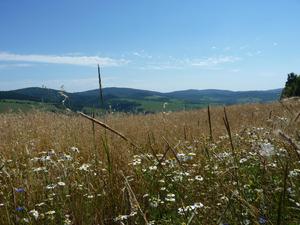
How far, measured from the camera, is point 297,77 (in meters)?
57.0

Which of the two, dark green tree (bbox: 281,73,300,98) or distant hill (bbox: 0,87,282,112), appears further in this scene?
dark green tree (bbox: 281,73,300,98)

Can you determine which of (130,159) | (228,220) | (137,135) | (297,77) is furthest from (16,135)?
(297,77)

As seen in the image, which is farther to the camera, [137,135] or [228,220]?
[137,135]

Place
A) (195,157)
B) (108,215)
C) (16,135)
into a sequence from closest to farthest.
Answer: (108,215), (195,157), (16,135)

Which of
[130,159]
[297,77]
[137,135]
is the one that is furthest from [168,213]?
[297,77]

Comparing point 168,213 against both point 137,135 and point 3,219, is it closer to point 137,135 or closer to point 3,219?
point 3,219

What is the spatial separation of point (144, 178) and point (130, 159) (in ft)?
1.73

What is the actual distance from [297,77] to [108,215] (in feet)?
193

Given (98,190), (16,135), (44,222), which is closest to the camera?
(44,222)

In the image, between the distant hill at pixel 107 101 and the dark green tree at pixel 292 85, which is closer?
the distant hill at pixel 107 101

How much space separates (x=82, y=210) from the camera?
2979 mm

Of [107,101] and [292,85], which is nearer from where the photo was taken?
[107,101]

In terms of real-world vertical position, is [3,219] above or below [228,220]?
below

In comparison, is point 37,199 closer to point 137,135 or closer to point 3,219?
point 3,219
